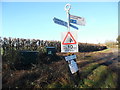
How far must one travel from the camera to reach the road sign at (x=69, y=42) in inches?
230

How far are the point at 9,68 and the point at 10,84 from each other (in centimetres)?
170

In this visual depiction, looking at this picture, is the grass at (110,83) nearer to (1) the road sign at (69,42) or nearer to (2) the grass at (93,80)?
(2) the grass at (93,80)

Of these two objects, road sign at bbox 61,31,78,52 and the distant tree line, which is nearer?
road sign at bbox 61,31,78,52

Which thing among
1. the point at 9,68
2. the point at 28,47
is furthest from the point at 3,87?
the point at 28,47

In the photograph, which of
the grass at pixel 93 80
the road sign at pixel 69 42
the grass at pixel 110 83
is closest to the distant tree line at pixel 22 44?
the road sign at pixel 69 42

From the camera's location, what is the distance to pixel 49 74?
20.0ft

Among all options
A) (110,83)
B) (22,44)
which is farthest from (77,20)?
(22,44)

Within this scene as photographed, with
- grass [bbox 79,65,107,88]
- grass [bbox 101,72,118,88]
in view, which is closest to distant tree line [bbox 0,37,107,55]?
grass [bbox 79,65,107,88]

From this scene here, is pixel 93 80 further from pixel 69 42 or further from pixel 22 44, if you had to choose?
pixel 22 44

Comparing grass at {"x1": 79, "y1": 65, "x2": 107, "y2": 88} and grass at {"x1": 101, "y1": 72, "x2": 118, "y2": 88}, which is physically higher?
grass at {"x1": 79, "y1": 65, "x2": 107, "y2": 88}

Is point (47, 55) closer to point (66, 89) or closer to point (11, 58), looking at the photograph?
point (11, 58)

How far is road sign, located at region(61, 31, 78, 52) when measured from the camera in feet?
19.2

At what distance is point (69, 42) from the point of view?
5.89 meters

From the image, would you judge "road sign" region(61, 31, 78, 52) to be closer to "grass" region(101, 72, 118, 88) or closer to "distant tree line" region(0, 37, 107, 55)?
"grass" region(101, 72, 118, 88)
